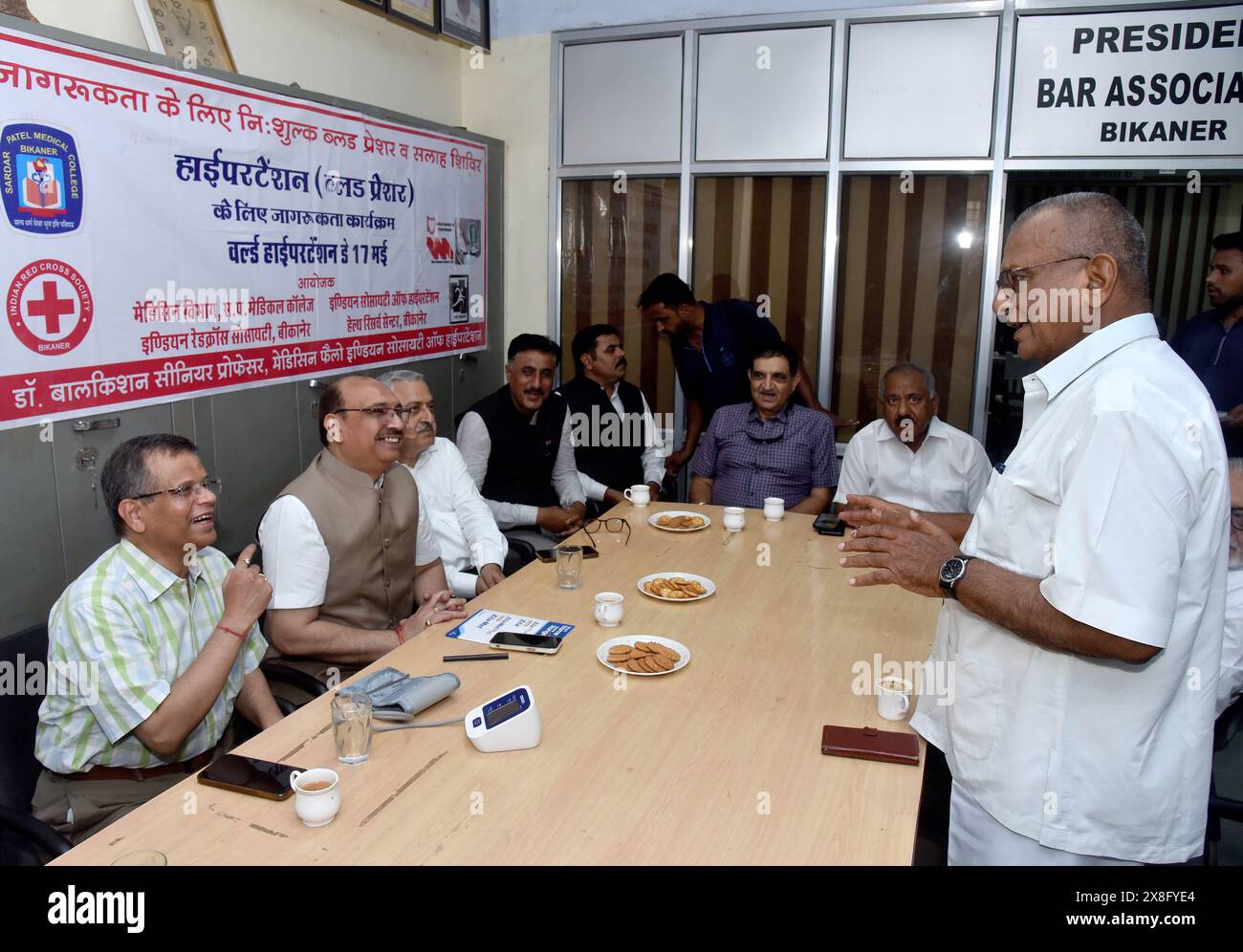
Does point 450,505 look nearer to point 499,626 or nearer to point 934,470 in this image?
point 499,626

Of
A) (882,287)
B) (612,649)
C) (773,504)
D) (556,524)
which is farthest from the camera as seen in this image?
(882,287)

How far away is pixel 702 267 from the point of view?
527cm

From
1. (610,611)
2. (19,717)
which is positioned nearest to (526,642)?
(610,611)

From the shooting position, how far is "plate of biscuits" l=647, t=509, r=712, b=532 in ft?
10.8

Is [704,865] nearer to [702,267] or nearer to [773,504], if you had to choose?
[773,504]

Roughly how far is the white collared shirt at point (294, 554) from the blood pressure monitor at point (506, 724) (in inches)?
36.6

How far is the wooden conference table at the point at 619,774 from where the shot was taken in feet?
4.66

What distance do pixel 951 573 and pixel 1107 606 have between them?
0.87 ft

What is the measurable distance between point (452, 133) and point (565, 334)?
4.45 feet

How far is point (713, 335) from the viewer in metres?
4.64

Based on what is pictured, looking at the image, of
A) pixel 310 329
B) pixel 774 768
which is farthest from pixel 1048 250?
pixel 310 329

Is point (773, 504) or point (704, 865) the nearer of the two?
point (704, 865)

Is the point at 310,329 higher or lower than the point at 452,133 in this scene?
lower

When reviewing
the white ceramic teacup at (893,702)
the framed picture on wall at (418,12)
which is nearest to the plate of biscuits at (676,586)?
the white ceramic teacup at (893,702)
